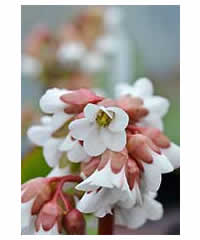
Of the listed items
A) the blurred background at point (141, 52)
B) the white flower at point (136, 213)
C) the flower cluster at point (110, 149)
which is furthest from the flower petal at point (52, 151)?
the blurred background at point (141, 52)

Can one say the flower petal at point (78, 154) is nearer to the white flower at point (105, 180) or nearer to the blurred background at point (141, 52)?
the white flower at point (105, 180)

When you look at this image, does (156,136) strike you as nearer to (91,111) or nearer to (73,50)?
(91,111)

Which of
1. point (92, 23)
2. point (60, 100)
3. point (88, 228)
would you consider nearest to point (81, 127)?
point (60, 100)

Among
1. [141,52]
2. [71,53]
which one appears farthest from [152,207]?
[141,52]

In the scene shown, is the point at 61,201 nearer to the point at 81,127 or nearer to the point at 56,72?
the point at 81,127

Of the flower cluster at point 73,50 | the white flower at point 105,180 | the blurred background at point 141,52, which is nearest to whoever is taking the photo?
the white flower at point 105,180
